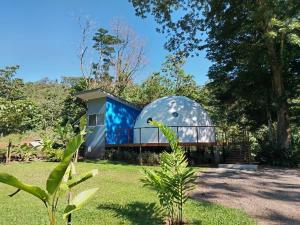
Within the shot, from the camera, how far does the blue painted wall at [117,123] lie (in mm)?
26953

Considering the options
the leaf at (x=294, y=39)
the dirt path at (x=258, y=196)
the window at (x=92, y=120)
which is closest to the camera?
the dirt path at (x=258, y=196)

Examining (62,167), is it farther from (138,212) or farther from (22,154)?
(22,154)

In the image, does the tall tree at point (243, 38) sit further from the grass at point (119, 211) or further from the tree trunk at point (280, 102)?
the grass at point (119, 211)

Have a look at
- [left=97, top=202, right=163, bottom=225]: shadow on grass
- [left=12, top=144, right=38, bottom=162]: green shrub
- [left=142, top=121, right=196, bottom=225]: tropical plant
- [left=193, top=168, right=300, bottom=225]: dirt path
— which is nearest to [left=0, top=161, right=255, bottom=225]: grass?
[left=97, top=202, right=163, bottom=225]: shadow on grass

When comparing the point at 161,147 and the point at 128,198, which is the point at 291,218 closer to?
the point at 128,198

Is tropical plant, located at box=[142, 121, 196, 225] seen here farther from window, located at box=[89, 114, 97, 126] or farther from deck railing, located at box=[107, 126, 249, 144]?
window, located at box=[89, 114, 97, 126]

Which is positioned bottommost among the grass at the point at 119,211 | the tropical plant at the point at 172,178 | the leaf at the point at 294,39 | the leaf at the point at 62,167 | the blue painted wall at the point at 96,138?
the grass at the point at 119,211

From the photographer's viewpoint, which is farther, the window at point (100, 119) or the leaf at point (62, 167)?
the window at point (100, 119)

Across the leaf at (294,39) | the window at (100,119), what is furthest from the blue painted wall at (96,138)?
the leaf at (294,39)

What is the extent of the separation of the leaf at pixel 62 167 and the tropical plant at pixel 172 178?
3.61 m

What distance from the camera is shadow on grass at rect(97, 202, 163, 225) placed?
7.02m

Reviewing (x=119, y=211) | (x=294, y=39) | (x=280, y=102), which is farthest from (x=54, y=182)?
(x=280, y=102)

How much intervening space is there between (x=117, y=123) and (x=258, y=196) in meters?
18.6

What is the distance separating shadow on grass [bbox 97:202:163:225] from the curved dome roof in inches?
616
